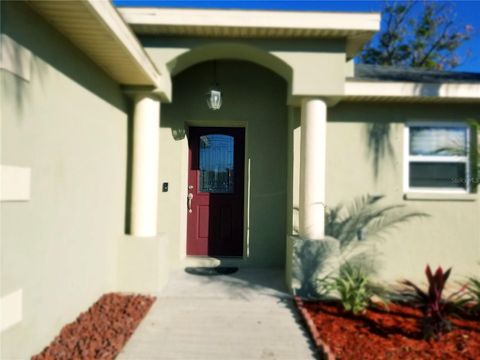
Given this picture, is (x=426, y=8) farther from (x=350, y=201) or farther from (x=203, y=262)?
(x=203, y=262)

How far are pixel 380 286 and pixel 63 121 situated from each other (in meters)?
4.89

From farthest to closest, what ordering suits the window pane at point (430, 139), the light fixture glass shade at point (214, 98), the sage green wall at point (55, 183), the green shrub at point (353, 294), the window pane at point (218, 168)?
the window pane at point (218, 168)
the window pane at point (430, 139)
the light fixture glass shade at point (214, 98)
the green shrub at point (353, 294)
the sage green wall at point (55, 183)

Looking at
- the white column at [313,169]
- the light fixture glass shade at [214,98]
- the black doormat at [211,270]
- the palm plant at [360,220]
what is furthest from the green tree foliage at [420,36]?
the black doormat at [211,270]

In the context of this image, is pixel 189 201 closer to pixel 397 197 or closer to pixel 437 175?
pixel 397 197

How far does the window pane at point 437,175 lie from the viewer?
6031 mm

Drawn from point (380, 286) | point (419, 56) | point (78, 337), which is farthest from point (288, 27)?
point (419, 56)

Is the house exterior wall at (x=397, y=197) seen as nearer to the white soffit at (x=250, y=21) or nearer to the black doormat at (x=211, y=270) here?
the white soffit at (x=250, y=21)

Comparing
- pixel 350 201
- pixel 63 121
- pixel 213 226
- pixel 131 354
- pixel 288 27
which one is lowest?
pixel 131 354

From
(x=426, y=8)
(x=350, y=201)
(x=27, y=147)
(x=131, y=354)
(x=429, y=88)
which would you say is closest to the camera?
(x=27, y=147)

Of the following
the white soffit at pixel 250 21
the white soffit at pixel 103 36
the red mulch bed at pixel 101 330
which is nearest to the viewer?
the white soffit at pixel 103 36

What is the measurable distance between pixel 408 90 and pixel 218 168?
3.44m

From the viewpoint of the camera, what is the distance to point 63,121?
371cm

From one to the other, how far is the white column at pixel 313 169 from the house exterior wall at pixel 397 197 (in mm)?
617

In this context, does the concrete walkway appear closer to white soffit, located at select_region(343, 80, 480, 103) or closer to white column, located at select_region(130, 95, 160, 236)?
white column, located at select_region(130, 95, 160, 236)
